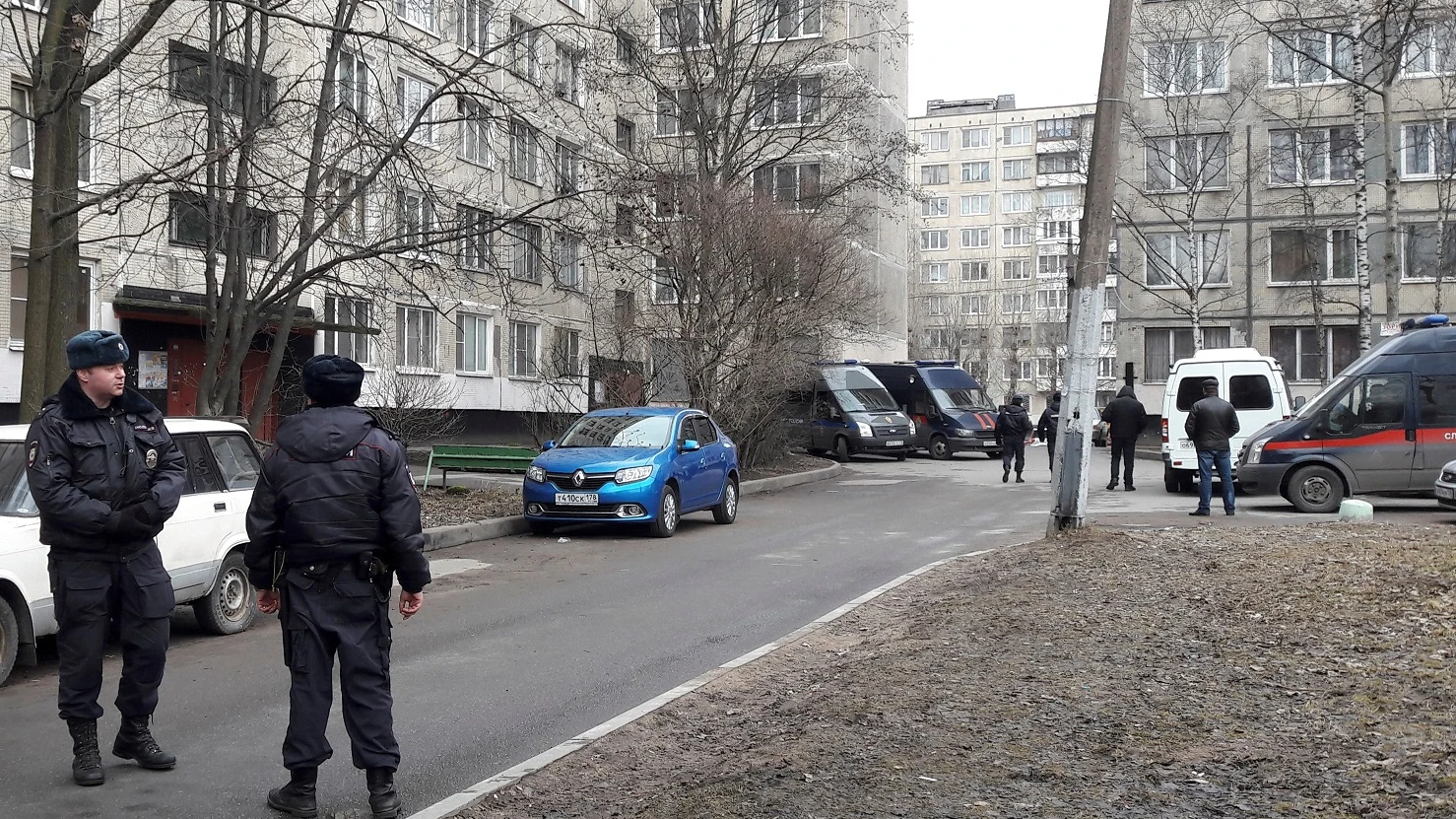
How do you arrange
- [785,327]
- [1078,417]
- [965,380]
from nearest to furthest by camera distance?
[1078,417] < [785,327] < [965,380]

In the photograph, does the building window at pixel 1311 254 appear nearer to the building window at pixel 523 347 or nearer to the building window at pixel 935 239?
the building window at pixel 523 347

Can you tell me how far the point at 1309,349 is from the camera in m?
43.4

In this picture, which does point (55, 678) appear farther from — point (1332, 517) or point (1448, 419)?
point (1448, 419)

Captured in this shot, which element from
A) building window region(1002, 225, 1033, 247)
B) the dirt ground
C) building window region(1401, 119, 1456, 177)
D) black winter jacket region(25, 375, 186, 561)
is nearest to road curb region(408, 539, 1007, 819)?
the dirt ground

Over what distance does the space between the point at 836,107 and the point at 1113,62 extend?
19.1m

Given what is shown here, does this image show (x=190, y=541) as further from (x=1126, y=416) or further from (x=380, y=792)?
(x=1126, y=416)

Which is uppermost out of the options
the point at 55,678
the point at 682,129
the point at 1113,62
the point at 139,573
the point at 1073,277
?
the point at 682,129

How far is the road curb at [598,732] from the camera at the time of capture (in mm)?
5230

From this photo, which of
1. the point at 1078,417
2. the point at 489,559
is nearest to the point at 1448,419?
the point at 1078,417

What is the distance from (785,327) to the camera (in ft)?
79.7

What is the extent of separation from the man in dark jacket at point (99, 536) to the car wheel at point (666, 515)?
10219mm

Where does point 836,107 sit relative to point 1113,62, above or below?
above

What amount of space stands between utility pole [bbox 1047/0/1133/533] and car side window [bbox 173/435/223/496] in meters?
7.54

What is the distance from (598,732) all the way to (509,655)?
251cm
